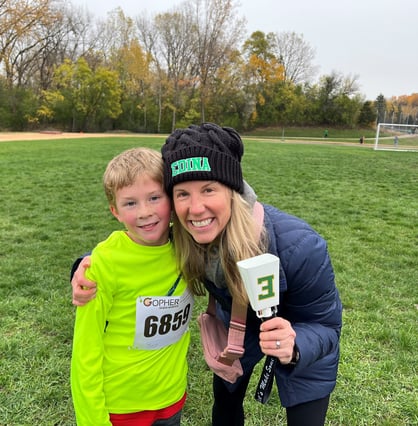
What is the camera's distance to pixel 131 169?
160 centimetres

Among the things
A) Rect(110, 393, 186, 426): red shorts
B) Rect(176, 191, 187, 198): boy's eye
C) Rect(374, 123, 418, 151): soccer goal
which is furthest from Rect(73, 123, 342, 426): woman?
Rect(374, 123, 418, 151): soccer goal

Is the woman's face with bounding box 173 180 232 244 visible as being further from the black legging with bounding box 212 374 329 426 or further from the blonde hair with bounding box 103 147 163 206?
the black legging with bounding box 212 374 329 426

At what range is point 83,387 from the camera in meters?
1.54

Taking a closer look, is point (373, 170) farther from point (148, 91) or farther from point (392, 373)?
point (148, 91)

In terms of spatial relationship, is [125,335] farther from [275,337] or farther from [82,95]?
[82,95]

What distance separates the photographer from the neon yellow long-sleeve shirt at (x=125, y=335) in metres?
1.54

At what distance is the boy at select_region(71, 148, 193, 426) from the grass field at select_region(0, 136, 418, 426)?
3.04ft

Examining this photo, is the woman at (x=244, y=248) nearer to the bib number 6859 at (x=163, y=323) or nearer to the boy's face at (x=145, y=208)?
the boy's face at (x=145, y=208)

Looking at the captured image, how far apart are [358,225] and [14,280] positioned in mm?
5406

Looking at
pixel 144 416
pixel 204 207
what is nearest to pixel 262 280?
pixel 204 207

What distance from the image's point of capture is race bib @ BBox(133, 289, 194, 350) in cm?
165

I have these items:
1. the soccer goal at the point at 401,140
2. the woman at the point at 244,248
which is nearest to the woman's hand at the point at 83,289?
the woman at the point at 244,248

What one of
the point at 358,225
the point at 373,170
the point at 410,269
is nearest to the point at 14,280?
the point at 410,269

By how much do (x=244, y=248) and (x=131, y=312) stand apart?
22.9 inches
